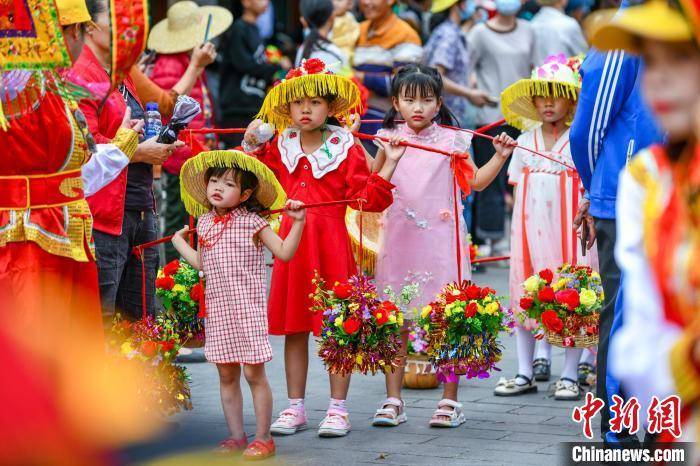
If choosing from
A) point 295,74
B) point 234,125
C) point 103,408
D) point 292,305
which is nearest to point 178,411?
point 292,305

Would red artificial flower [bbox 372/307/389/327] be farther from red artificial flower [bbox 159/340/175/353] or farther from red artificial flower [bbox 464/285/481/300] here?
red artificial flower [bbox 159/340/175/353]

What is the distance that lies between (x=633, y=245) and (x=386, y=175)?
326 cm

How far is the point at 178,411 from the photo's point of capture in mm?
5523

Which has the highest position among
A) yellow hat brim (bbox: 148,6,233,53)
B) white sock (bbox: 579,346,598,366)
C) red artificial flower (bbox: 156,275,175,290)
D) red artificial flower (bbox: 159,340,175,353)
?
yellow hat brim (bbox: 148,6,233,53)

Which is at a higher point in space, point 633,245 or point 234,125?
point 234,125

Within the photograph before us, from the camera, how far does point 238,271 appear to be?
557 centimetres

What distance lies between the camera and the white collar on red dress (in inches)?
241

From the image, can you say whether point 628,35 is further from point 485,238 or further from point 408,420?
point 485,238

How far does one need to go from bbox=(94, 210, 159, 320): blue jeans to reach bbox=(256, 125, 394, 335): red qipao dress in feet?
1.97

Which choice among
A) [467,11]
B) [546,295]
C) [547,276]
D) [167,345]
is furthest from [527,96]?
[467,11]

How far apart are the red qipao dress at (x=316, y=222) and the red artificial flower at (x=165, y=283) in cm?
49

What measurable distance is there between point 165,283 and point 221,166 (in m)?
0.70

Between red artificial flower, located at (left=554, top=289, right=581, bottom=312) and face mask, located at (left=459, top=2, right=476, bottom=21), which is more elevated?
face mask, located at (left=459, top=2, right=476, bottom=21)

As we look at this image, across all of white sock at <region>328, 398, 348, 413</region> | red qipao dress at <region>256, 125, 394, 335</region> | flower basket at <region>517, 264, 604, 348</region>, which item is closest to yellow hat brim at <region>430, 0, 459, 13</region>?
flower basket at <region>517, 264, 604, 348</region>
